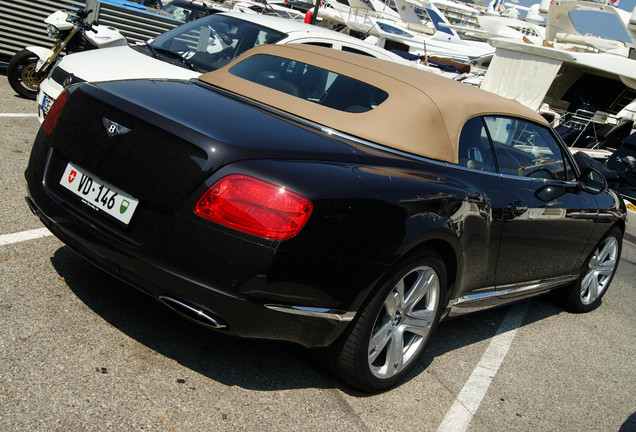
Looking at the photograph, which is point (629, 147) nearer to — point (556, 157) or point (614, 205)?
point (614, 205)

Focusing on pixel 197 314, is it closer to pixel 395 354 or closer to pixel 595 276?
pixel 395 354

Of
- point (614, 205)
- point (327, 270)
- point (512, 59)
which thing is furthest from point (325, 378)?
point (512, 59)

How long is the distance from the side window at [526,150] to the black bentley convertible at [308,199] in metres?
0.02

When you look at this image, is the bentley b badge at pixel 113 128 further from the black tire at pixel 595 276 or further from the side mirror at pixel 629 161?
the side mirror at pixel 629 161

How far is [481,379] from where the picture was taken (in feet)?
13.1

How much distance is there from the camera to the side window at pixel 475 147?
3.89 m

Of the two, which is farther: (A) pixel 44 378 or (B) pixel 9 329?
(B) pixel 9 329

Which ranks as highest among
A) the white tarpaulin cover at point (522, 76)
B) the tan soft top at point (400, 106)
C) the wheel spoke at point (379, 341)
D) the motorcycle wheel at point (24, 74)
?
the tan soft top at point (400, 106)

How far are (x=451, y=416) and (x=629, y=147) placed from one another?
429 inches

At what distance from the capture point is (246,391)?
10.3ft

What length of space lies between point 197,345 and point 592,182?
10.2ft

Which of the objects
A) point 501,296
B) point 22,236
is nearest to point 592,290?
point 501,296

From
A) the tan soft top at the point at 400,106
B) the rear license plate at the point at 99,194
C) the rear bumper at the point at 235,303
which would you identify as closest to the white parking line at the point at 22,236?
the rear license plate at the point at 99,194

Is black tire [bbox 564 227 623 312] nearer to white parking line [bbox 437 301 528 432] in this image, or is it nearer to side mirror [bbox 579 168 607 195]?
white parking line [bbox 437 301 528 432]
